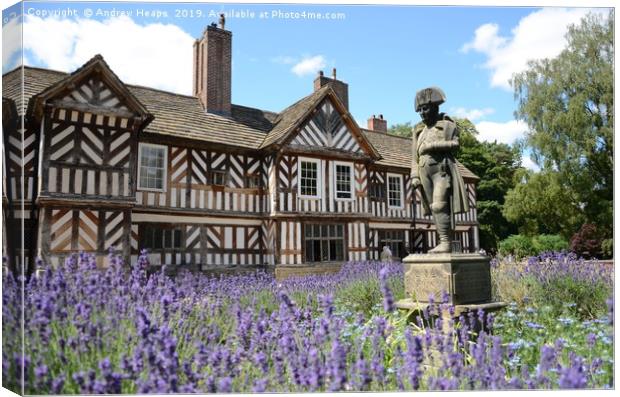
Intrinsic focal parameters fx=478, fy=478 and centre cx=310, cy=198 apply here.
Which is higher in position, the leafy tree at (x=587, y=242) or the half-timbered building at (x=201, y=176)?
the half-timbered building at (x=201, y=176)

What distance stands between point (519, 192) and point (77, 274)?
13.0m

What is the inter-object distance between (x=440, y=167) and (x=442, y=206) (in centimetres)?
45

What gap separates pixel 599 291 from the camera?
6691 millimetres

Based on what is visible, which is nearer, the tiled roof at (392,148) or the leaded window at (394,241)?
the leaded window at (394,241)

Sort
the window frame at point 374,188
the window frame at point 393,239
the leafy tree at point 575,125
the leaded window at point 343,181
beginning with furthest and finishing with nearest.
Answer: the window frame at point 393,239, the window frame at point 374,188, the leaded window at point 343,181, the leafy tree at point 575,125

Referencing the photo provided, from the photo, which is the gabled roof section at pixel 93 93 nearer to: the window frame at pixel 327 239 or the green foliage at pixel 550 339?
Result: the window frame at pixel 327 239

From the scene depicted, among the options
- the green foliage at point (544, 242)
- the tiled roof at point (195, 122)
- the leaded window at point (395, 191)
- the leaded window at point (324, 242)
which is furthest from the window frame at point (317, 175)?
the green foliage at point (544, 242)

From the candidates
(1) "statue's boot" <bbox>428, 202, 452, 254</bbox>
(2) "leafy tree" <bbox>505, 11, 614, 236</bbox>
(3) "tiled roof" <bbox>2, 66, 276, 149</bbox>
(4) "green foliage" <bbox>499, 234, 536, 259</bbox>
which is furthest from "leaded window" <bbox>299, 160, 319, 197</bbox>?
(1) "statue's boot" <bbox>428, 202, 452, 254</bbox>

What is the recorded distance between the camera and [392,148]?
20781mm

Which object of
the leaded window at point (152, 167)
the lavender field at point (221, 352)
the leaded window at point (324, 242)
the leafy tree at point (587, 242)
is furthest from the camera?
the leaded window at point (324, 242)

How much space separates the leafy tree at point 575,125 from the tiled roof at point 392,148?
7.88m

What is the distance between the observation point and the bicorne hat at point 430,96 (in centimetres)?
540

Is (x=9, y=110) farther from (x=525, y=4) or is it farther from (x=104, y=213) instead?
(x=104, y=213)

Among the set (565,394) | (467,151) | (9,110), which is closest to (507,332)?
(565,394)
